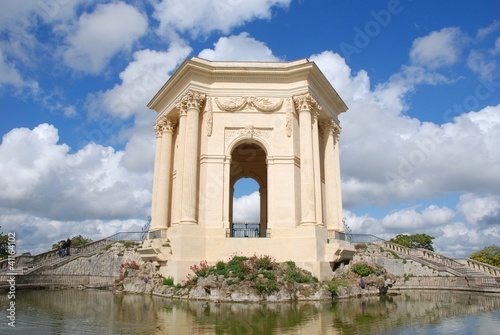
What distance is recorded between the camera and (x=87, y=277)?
2709cm

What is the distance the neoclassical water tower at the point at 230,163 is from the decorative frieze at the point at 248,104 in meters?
0.06

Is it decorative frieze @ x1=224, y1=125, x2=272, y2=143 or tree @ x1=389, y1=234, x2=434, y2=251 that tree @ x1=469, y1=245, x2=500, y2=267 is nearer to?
tree @ x1=389, y1=234, x2=434, y2=251

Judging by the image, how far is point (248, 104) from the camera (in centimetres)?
2381

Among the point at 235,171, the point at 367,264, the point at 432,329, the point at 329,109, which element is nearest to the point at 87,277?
the point at 235,171

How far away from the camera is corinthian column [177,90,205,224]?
70.0ft

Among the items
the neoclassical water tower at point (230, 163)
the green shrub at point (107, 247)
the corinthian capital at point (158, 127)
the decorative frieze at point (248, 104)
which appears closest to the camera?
the neoclassical water tower at point (230, 163)

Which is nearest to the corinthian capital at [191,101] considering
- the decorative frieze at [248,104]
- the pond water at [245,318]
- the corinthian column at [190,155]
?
the corinthian column at [190,155]

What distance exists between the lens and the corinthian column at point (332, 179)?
2709 centimetres

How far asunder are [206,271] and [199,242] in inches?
82.3

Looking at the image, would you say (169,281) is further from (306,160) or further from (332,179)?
(332,179)

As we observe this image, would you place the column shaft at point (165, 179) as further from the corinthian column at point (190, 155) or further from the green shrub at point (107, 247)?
the green shrub at point (107, 247)

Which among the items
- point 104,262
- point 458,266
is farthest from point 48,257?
point 458,266

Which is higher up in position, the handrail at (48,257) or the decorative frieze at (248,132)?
the decorative frieze at (248,132)

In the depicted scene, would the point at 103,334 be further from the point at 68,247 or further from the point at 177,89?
the point at 68,247
